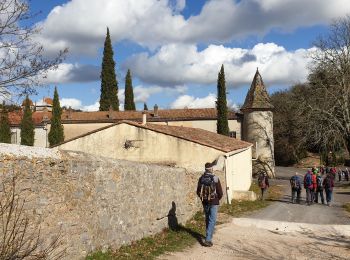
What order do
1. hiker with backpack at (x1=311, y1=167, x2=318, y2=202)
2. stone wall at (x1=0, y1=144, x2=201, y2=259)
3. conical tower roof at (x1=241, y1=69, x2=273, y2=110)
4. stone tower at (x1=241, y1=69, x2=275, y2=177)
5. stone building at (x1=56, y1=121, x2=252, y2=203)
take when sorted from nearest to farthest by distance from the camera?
stone wall at (x1=0, y1=144, x2=201, y2=259)
hiker with backpack at (x1=311, y1=167, x2=318, y2=202)
stone building at (x1=56, y1=121, x2=252, y2=203)
stone tower at (x1=241, y1=69, x2=275, y2=177)
conical tower roof at (x1=241, y1=69, x2=273, y2=110)

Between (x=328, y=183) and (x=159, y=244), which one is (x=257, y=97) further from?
Result: (x=159, y=244)

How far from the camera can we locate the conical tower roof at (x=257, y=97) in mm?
46550

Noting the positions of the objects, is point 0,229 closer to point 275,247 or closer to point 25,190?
point 25,190

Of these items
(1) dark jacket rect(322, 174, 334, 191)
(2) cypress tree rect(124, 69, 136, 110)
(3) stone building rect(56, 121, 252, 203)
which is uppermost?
(2) cypress tree rect(124, 69, 136, 110)

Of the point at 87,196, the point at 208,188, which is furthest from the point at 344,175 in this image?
the point at 87,196

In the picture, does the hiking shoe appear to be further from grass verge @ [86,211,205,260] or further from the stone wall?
the stone wall

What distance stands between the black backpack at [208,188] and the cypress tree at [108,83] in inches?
2050

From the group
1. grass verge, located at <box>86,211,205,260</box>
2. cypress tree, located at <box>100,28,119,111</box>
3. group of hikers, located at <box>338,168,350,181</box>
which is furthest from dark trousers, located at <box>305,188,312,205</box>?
cypress tree, located at <box>100,28,119,111</box>

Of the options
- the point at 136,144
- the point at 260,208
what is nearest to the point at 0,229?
the point at 260,208

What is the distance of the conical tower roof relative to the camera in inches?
1833

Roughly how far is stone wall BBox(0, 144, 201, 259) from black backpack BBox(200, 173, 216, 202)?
122 centimetres

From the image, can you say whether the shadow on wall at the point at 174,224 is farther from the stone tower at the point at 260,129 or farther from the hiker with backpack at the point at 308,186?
the stone tower at the point at 260,129

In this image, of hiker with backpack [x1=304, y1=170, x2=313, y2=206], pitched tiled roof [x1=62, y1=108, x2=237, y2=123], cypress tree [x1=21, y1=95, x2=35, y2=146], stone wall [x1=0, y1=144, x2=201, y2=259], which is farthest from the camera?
pitched tiled roof [x1=62, y1=108, x2=237, y2=123]

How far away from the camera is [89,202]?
7168 mm
